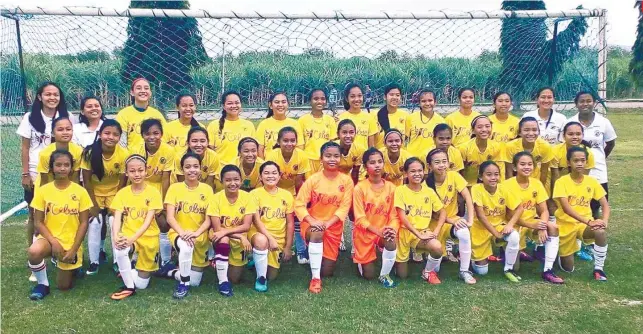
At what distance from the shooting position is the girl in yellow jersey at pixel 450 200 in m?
4.05

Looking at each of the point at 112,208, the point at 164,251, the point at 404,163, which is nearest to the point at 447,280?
the point at 404,163

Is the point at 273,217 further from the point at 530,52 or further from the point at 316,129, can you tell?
the point at 530,52

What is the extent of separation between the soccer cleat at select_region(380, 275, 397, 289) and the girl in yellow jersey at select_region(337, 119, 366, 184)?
1.01m

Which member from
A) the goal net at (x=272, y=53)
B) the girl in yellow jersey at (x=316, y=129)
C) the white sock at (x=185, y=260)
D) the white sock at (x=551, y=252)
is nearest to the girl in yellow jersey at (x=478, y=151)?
the white sock at (x=551, y=252)

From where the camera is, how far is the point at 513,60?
6.78m

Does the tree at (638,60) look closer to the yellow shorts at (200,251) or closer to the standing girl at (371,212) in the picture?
the standing girl at (371,212)

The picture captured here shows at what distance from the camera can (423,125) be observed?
4.79 m

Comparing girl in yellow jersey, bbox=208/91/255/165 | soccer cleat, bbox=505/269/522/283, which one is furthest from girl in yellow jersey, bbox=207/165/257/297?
soccer cleat, bbox=505/269/522/283

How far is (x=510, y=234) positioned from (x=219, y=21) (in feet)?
11.6

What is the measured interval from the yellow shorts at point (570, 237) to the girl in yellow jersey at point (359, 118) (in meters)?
1.74

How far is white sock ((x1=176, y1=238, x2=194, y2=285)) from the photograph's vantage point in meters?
3.71

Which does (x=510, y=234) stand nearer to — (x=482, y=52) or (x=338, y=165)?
(x=338, y=165)

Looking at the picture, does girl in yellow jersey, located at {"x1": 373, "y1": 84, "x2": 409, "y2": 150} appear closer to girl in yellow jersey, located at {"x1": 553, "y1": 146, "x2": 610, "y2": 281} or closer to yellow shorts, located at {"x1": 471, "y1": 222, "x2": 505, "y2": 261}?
yellow shorts, located at {"x1": 471, "y1": 222, "x2": 505, "y2": 261}

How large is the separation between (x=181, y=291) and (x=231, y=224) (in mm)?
591
